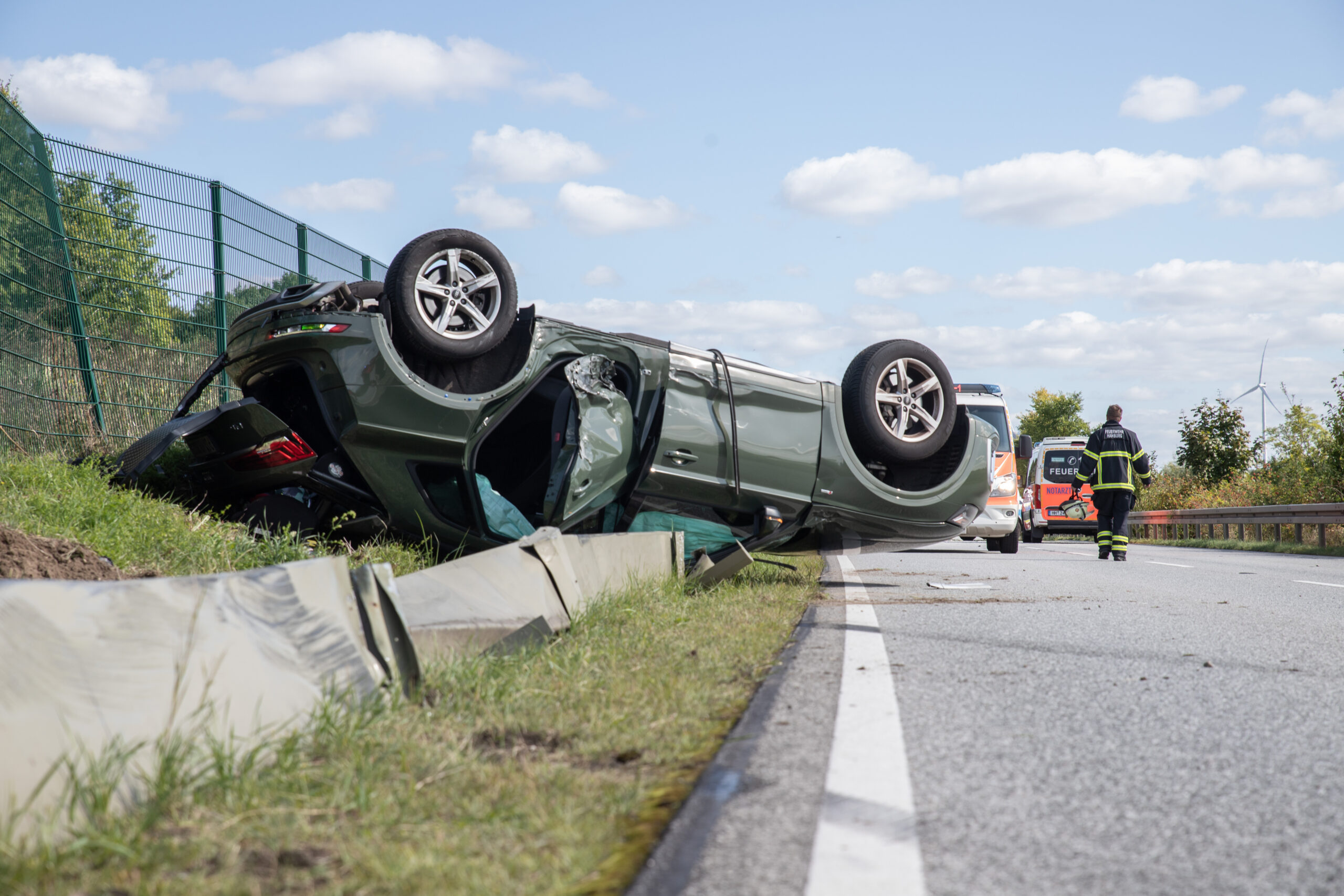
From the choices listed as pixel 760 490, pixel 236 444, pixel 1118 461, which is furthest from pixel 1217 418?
pixel 236 444

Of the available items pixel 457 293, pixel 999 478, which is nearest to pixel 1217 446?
pixel 999 478

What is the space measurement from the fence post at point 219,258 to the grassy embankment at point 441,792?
635cm

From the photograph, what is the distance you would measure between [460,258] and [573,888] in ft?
14.4

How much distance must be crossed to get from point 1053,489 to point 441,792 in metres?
26.1

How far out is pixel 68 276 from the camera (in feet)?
24.4

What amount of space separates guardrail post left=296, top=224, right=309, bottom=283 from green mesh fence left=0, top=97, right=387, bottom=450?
1290 millimetres

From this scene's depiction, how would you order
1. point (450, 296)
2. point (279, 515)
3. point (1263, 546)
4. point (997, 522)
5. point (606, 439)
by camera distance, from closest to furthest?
point (450, 296) < point (279, 515) < point (606, 439) < point (997, 522) < point (1263, 546)

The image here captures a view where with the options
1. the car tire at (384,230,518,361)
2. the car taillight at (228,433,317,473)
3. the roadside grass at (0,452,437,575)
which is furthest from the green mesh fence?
the car tire at (384,230,518,361)

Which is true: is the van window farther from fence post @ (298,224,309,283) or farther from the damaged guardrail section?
the damaged guardrail section

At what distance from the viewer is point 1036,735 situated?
9.79 feet

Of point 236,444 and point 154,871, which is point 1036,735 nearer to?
point 154,871

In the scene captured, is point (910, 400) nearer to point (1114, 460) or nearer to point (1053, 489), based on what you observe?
point (1114, 460)

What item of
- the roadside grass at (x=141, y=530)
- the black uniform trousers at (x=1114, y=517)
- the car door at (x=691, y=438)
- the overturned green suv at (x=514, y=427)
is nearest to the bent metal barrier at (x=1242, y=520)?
the black uniform trousers at (x=1114, y=517)

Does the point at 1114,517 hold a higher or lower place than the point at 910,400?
lower
